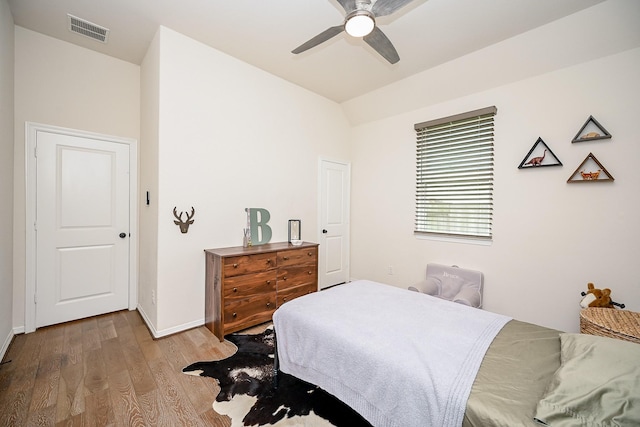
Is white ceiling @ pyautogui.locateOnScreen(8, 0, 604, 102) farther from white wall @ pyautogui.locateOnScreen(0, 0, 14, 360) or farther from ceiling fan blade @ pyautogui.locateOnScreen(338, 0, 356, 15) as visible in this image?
white wall @ pyautogui.locateOnScreen(0, 0, 14, 360)

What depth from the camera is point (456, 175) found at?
137 inches

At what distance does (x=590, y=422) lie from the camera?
2.85 ft

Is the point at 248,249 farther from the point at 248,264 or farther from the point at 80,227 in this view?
the point at 80,227

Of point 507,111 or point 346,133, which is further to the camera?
point 346,133

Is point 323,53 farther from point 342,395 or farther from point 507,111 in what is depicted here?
point 342,395

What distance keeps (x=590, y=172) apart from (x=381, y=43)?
234 centimetres

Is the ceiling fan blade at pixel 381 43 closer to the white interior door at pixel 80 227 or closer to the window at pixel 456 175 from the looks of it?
the window at pixel 456 175

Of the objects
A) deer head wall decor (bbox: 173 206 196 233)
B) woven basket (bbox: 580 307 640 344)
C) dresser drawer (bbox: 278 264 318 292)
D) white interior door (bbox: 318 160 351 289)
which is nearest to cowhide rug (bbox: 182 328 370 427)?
dresser drawer (bbox: 278 264 318 292)

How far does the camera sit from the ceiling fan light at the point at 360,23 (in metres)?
1.81

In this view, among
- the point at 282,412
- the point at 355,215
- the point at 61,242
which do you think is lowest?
the point at 282,412

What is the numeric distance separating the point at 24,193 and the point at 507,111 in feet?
17.2

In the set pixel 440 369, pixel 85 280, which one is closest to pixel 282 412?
pixel 440 369

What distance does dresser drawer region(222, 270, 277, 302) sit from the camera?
2.71m

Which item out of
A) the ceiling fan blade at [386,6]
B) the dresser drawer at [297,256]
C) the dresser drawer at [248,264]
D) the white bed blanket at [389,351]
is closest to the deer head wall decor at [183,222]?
the dresser drawer at [248,264]
